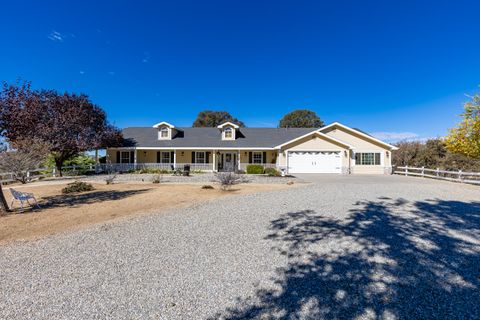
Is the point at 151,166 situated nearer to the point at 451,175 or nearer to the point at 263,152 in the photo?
the point at 263,152

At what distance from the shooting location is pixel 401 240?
473 cm

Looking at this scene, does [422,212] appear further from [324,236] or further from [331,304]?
[331,304]

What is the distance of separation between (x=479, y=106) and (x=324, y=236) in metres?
17.2

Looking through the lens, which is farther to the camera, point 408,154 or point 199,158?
point 408,154

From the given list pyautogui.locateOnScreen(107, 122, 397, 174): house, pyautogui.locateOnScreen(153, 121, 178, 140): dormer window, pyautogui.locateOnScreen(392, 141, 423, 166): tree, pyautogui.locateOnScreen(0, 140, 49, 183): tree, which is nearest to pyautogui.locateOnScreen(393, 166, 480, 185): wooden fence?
pyautogui.locateOnScreen(107, 122, 397, 174): house

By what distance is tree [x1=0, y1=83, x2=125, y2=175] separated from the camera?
1734 centimetres

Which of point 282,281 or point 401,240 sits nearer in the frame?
point 282,281

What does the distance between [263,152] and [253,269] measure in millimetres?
20567

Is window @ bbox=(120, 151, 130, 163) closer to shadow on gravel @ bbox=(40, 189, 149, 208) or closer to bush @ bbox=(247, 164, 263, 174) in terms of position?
bush @ bbox=(247, 164, 263, 174)

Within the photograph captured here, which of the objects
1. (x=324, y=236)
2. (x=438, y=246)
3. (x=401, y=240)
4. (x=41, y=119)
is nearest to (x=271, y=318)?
(x=324, y=236)

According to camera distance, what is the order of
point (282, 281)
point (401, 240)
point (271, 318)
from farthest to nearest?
point (401, 240)
point (282, 281)
point (271, 318)

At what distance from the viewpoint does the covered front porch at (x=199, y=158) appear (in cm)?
2336

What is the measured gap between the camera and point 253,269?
370cm

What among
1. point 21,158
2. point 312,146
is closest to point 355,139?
point 312,146
